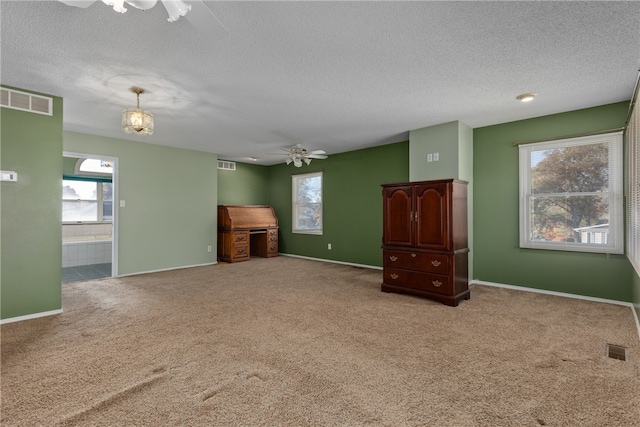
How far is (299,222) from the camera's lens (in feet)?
25.9

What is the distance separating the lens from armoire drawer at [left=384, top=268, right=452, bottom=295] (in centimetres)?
383

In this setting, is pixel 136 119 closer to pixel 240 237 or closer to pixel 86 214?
pixel 240 237

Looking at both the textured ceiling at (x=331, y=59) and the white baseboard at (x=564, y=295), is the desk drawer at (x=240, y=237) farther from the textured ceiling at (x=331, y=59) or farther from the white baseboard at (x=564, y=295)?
the white baseboard at (x=564, y=295)

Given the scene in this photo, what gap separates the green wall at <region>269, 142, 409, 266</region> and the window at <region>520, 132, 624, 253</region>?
6.69 feet

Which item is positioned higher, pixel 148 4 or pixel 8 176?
pixel 148 4

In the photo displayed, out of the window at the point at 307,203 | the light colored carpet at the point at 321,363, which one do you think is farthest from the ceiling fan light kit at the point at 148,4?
the window at the point at 307,203

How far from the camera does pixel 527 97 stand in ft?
11.5

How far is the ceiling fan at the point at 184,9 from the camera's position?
152 centimetres

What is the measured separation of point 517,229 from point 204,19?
4.62 meters

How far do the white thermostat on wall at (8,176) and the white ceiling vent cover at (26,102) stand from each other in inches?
26.5

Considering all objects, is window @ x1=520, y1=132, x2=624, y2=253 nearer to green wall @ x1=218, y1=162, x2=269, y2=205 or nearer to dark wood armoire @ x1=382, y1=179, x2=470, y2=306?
dark wood armoire @ x1=382, y1=179, x2=470, y2=306

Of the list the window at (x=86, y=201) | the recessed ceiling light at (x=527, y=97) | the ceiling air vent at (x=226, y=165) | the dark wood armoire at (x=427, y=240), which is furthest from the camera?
the window at (x=86, y=201)

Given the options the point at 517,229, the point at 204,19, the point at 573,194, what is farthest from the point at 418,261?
the point at 204,19

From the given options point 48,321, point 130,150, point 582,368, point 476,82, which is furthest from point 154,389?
point 130,150
